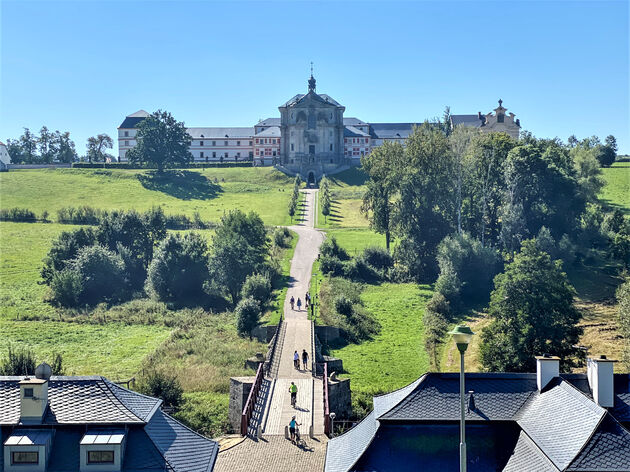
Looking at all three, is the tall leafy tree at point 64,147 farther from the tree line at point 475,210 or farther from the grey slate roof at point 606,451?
the grey slate roof at point 606,451

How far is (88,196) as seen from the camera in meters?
107

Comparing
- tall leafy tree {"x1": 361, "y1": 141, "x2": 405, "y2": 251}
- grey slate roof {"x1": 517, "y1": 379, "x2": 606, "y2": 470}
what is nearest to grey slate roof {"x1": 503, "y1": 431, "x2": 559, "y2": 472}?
A: grey slate roof {"x1": 517, "y1": 379, "x2": 606, "y2": 470}

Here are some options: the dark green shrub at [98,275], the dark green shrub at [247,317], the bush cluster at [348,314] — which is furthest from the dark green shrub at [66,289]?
the bush cluster at [348,314]

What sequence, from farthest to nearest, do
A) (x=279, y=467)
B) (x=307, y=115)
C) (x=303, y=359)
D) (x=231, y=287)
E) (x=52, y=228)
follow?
(x=307, y=115)
(x=52, y=228)
(x=231, y=287)
(x=303, y=359)
(x=279, y=467)

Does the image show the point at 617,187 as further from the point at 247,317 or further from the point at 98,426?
the point at 98,426

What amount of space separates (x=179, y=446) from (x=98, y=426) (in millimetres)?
2532

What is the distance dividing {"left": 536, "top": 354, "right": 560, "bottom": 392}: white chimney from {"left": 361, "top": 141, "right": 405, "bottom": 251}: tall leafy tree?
46198mm

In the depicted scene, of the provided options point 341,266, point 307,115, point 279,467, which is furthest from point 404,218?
point 307,115

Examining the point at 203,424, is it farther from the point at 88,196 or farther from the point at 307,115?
the point at 307,115

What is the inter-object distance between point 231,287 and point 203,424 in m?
27.2

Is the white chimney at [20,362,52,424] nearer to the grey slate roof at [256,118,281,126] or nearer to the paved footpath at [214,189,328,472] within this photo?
the paved footpath at [214,189,328,472]

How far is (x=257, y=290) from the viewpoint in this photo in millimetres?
57312

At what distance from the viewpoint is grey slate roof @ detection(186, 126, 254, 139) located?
503 feet

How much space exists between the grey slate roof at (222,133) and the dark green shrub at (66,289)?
93767 mm
